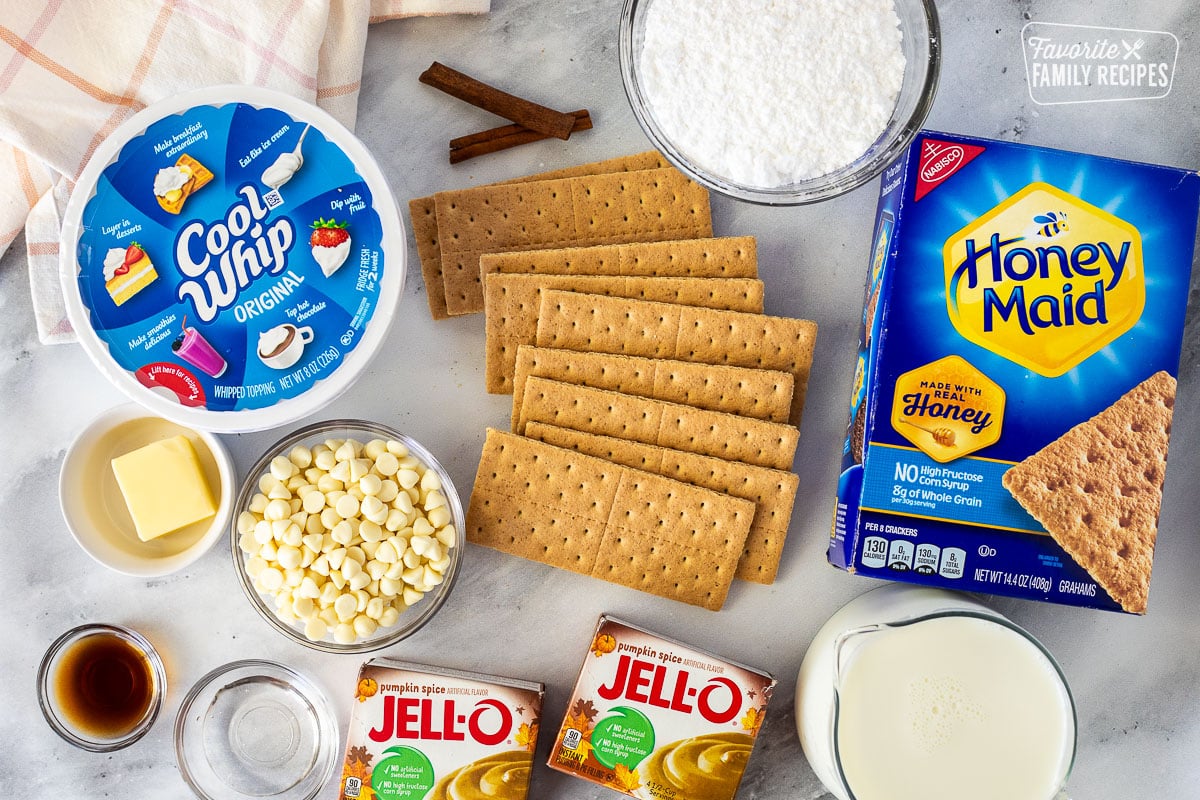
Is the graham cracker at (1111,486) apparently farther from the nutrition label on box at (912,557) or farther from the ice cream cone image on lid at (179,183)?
the ice cream cone image on lid at (179,183)

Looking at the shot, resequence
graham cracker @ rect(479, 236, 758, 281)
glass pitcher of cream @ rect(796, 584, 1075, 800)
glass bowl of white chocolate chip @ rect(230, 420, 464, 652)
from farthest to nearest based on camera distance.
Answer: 1. graham cracker @ rect(479, 236, 758, 281)
2. glass bowl of white chocolate chip @ rect(230, 420, 464, 652)
3. glass pitcher of cream @ rect(796, 584, 1075, 800)

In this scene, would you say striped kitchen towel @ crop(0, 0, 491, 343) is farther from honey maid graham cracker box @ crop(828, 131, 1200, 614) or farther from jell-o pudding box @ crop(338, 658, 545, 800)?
honey maid graham cracker box @ crop(828, 131, 1200, 614)

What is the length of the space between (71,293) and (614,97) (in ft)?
3.12

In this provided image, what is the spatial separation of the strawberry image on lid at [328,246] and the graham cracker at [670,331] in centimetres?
33

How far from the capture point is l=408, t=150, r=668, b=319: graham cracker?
4.92 ft

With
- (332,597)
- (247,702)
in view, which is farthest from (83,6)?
(247,702)

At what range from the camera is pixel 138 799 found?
4.94 feet

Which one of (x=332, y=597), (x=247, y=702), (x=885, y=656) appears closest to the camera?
(x=885, y=656)

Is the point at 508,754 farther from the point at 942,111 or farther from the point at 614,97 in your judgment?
the point at 942,111

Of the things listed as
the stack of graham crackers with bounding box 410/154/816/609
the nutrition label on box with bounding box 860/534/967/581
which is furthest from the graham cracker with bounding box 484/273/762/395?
the nutrition label on box with bounding box 860/534/967/581

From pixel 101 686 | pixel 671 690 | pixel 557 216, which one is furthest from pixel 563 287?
pixel 101 686

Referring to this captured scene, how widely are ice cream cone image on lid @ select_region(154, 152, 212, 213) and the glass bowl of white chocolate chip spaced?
407 mm

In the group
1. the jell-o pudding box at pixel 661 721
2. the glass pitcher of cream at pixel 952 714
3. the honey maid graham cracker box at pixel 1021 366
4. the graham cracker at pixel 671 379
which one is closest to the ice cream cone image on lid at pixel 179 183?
the graham cracker at pixel 671 379

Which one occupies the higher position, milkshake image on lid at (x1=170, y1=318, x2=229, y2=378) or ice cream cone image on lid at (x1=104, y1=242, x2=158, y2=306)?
ice cream cone image on lid at (x1=104, y1=242, x2=158, y2=306)
